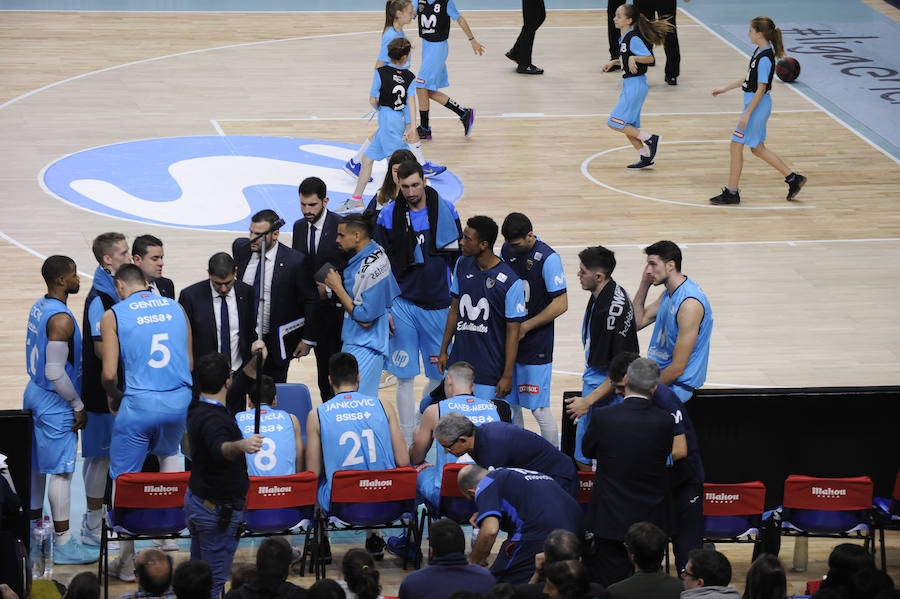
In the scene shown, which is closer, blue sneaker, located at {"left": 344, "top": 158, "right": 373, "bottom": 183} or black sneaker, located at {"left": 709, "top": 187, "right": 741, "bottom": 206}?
black sneaker, located at {"left": 709, "top": 187, "right": 741, "bottom": 206}

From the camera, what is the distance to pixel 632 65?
17.2 meters

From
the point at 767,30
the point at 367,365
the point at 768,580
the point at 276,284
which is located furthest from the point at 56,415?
the point at 767,30

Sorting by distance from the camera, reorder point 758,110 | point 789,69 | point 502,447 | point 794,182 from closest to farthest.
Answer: point 502,447 → point 758,110 → point 794,182 → point 789,69

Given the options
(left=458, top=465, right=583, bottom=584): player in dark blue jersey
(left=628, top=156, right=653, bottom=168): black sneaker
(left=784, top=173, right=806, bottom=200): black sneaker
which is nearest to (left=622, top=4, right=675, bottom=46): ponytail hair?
(left=628, top=156, right=653, bottom=168): black sneaker

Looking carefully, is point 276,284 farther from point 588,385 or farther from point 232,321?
point 588,385

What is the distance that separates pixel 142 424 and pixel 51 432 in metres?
0.65

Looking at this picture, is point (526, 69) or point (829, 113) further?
point (526, 69)

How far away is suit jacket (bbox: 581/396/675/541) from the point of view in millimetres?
7445

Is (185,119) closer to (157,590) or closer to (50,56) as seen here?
(50,56)

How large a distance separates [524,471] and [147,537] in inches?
90.9

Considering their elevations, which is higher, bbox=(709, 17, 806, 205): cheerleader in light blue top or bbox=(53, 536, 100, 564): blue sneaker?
bbox=(709, 17, 806, 205): cheerleader in light blue top

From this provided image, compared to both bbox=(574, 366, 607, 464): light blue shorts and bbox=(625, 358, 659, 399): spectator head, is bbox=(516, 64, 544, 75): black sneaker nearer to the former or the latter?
bbox=(574, 366, 607, 464): light blue shorts

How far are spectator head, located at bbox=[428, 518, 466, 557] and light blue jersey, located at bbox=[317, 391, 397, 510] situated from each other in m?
1.59

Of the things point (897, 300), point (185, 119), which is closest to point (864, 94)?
point (897, 300)
